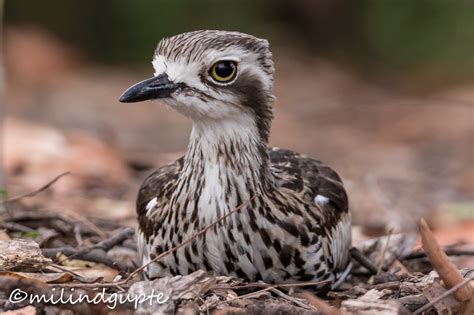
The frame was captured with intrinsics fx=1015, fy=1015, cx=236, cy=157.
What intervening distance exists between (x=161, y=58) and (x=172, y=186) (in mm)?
747

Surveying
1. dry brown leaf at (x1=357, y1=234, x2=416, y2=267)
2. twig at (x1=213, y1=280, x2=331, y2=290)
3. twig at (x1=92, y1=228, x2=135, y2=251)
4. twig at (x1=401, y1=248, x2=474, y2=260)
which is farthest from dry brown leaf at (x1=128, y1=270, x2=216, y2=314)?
twig at (x1=401, y1=248, x2=474, y2=260)

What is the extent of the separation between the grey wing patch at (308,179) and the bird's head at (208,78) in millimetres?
502

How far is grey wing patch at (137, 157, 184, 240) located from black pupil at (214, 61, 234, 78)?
0.68 meters

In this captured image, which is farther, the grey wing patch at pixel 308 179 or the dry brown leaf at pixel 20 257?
the grey wing patch at pixel 308 179

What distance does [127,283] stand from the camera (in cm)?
443

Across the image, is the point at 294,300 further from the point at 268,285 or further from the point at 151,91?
the point at 151,91

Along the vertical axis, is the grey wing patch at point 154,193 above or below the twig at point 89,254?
above

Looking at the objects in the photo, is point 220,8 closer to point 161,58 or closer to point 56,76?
point 56,76

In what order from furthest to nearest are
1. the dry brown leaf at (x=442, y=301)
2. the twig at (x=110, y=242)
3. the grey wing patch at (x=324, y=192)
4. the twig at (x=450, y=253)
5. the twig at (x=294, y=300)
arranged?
1. the twig at (x=450, y=253)
2. the twig at (x=110, y=242)
3. the grey wing patch at (x=324, y=192)
4. the twig at (x=294, y=300)
5. the dry brown leaf at (x=442, y=301)

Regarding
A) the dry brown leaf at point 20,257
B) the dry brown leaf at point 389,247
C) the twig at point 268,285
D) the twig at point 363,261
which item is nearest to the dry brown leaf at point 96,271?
the dry brown leaf at point 20,257

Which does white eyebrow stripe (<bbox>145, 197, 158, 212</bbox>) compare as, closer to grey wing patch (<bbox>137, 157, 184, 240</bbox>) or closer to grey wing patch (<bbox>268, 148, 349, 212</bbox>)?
grey wing patch (<bbox>137, 157, 184, 240</bbox>)

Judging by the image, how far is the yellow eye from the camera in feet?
15.4

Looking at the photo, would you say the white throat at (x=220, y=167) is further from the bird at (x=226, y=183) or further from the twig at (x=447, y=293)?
the twig at (x=447, y=293)

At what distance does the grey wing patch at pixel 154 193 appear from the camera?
5.13 meters
